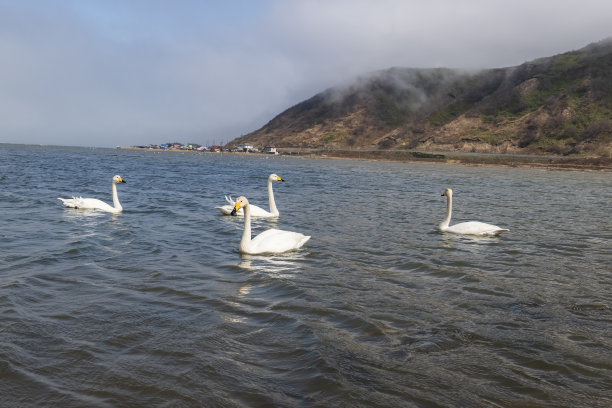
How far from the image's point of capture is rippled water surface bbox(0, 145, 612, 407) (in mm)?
4375

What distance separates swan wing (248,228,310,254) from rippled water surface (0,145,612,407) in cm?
30

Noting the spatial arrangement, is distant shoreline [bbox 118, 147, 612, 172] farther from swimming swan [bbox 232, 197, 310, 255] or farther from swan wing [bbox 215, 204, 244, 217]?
swimming swan [bbox 232, 197, 310, 255]

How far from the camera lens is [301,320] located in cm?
628

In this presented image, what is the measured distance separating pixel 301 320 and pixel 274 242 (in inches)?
166

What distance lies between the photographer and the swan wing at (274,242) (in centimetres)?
1027

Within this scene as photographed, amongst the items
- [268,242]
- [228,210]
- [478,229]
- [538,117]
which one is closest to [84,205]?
[228,210]

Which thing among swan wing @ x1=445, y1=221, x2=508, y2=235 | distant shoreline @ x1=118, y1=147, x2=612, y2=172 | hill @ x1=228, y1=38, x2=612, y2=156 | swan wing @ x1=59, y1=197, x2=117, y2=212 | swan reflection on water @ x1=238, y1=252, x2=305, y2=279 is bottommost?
distant shoreline @ x1=118, y1=147, x2=612, y2=172

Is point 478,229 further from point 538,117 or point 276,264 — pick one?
point 538,117

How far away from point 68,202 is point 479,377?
15135mm

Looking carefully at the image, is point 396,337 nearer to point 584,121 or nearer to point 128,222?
point 128,222

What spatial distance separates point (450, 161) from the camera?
90.4 meters

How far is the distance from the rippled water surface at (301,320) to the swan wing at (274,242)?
0.30 metres

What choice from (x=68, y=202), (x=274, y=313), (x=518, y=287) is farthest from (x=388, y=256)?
(x=68, y=202)

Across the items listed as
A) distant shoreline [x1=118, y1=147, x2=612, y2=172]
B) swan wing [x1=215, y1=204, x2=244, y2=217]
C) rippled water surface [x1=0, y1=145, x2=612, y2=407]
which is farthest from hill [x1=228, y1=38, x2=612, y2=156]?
rippled water surface [x1=0, y1=145, x2=612, y2=407]
